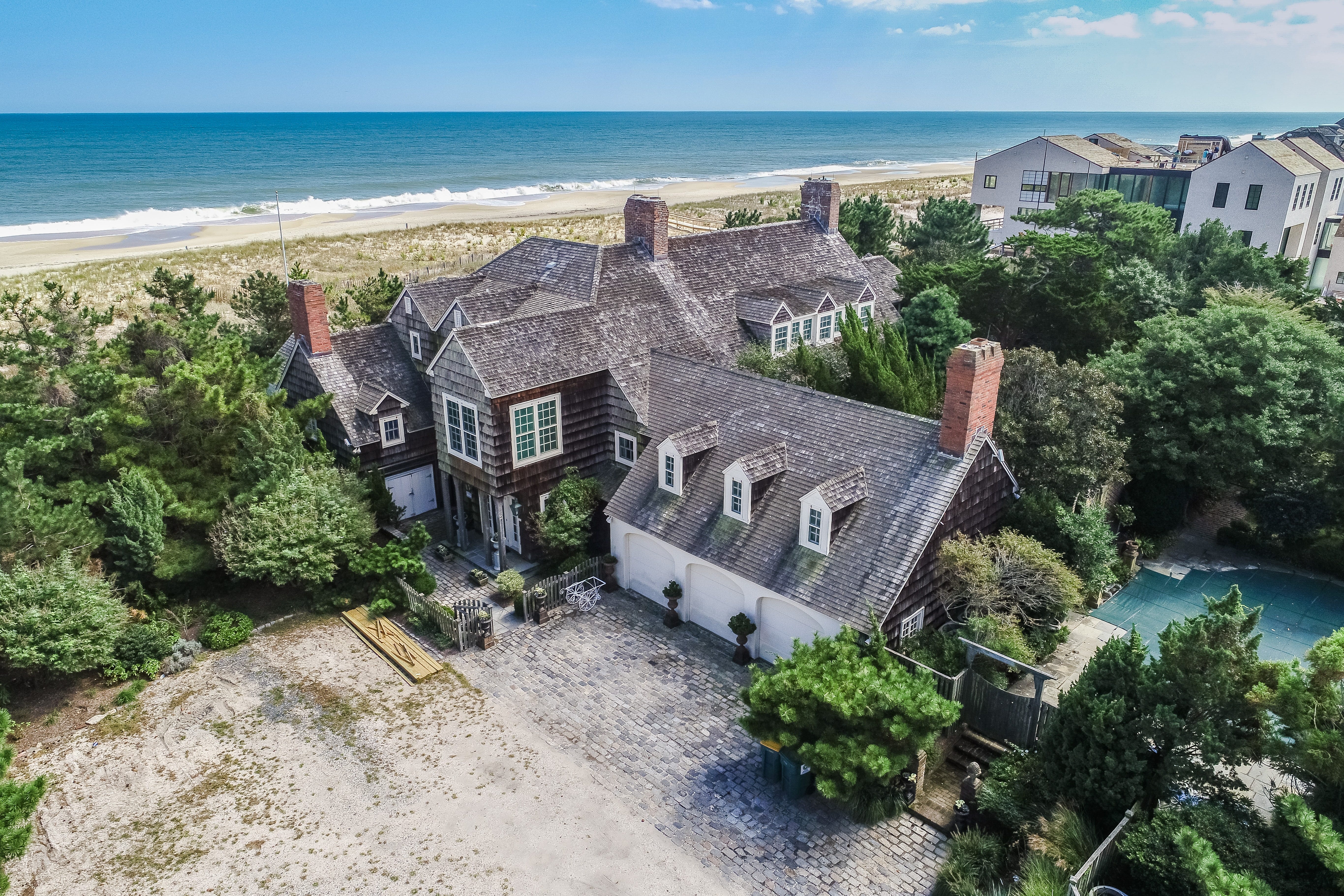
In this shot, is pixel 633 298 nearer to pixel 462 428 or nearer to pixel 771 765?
pixel 462 428

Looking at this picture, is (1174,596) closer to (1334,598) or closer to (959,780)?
(1334,598)

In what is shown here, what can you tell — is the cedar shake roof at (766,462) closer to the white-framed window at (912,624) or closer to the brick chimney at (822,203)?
the white-framed window at (912,624)

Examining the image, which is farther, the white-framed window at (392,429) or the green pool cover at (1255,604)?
the white-framed window at (392,429)

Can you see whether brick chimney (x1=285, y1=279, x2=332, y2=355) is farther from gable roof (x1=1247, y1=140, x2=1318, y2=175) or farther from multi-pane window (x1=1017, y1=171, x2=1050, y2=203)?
gable roof (x1=1247, y1=140, x2=1318, y2=175)

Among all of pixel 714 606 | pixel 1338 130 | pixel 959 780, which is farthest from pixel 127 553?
pixel 1338 130

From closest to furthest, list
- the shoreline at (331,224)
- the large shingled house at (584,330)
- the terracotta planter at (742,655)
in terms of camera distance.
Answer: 1. the terracotta planter at (742,655)
2. the large shingled house at (584,330)
3. the shoreline at (331,224)

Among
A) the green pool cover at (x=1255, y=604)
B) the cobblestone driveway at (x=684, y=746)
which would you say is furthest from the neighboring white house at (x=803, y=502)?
the green pool cover at (x=1255, y=604)
